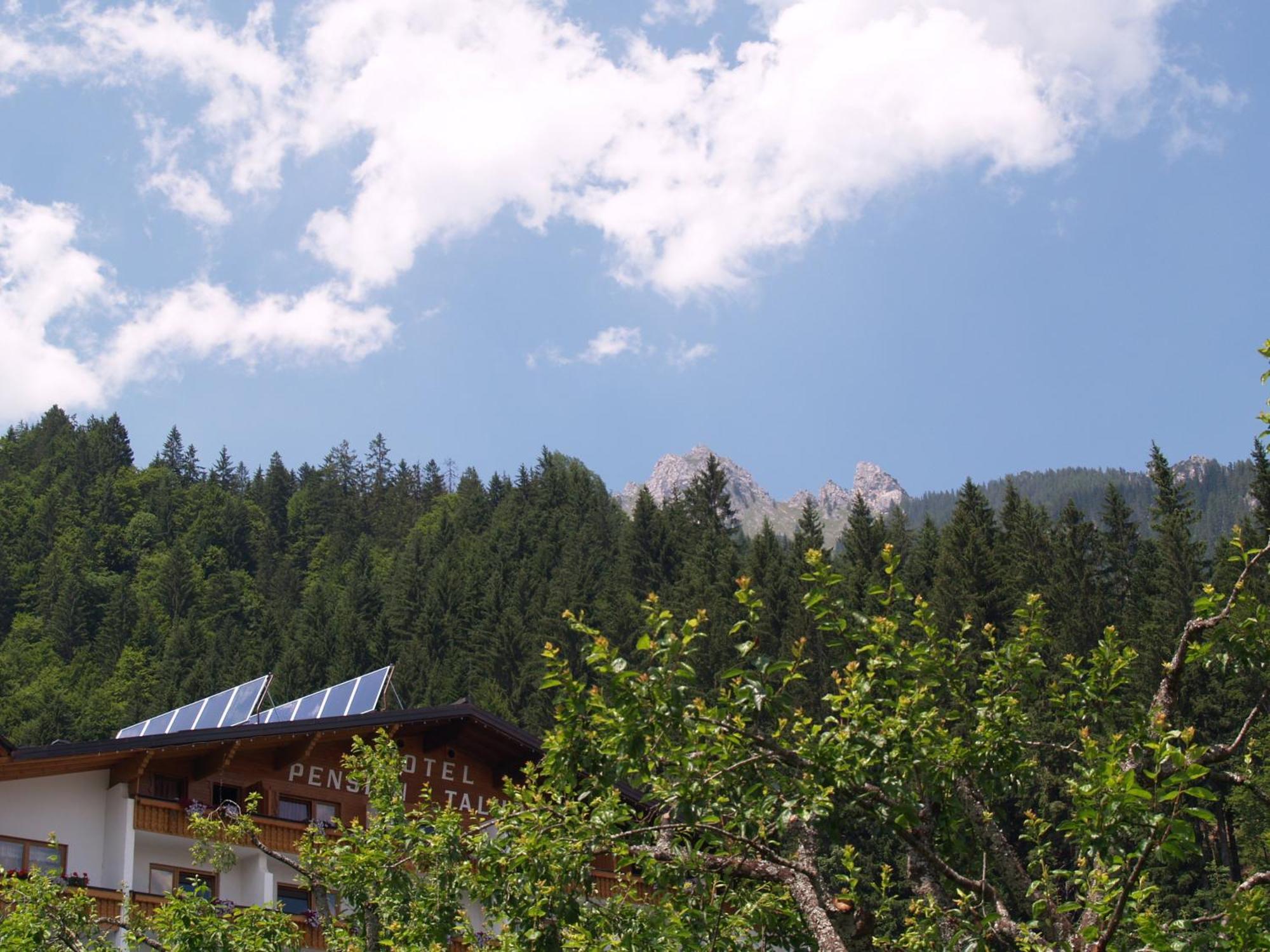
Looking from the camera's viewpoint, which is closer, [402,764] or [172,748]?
[402,764]

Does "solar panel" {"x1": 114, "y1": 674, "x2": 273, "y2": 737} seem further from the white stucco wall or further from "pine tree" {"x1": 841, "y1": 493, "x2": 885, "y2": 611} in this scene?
"pine tree" {"x1": 841, "y1": 493, "x2": 885, "y2": 611}

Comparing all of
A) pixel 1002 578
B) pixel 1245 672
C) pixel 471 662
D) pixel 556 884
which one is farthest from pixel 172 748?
pixel 471 662

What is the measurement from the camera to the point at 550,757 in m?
10.2

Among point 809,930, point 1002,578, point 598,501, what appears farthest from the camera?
point 598,501

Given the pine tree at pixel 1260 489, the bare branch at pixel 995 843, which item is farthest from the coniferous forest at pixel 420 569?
the bare branch at pixel 995 843

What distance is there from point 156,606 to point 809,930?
12124 cm

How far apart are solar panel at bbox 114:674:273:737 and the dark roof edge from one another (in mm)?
5513

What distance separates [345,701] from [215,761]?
555cm

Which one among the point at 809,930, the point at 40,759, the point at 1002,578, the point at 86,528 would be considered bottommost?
the point at 809,930

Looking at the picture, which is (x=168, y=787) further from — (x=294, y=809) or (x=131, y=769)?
(x=294, y=809)

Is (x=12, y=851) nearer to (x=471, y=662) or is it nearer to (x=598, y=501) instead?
(x=471, y=662)

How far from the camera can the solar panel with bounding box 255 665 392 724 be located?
31.2 metres

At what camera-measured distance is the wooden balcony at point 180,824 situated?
2550 cm

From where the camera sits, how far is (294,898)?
2806 centimetres
